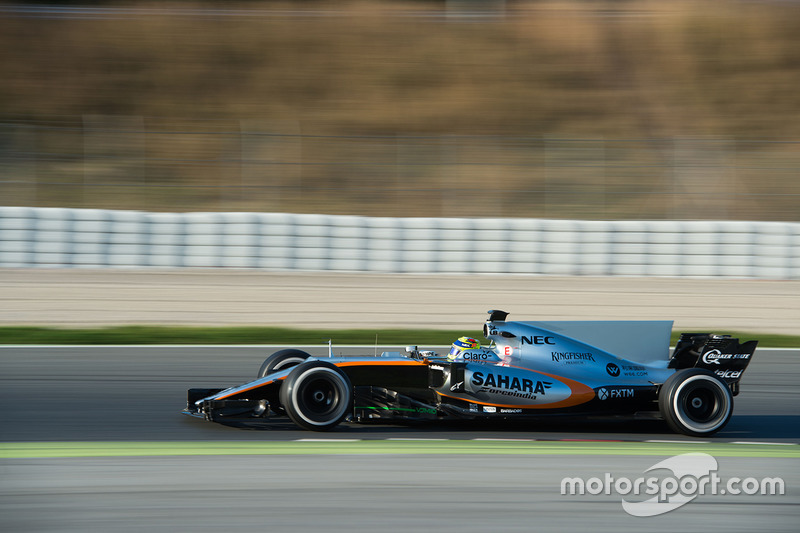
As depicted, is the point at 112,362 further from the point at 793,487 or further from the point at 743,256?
the point at 743,256

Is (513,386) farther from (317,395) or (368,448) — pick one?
(317,395)

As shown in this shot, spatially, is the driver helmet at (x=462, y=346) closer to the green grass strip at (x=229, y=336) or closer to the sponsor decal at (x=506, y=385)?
the sponsor decal at (x=506, y=385)

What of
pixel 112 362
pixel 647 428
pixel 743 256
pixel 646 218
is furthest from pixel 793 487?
pixel 646 218

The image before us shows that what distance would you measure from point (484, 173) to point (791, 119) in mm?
9149

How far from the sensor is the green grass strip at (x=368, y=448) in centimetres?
519

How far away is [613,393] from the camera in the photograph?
5766 millimetres

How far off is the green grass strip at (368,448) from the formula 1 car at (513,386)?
0.70 feet

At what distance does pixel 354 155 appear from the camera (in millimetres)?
17375

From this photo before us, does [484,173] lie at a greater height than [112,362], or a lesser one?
greater

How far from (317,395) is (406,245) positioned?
8123 millimetres

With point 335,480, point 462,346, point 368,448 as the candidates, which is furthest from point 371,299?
point 335,480

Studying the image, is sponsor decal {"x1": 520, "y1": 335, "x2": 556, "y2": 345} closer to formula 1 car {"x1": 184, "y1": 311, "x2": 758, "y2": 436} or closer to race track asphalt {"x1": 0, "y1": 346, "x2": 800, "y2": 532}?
A: formula 1 car {"x1": 184, "y1": 311, "x2": 758, "y2": 436}

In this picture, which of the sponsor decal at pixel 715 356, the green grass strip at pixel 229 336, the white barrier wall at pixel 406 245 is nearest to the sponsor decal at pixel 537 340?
the sponsor decal at pixel 715 356

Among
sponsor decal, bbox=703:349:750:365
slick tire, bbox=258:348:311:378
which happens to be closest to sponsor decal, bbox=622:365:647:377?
sponsor decal, bbox=703:349:750:365
